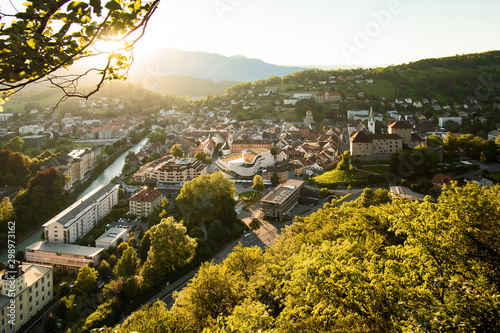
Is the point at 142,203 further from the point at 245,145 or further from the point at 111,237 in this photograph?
the point at 245,145

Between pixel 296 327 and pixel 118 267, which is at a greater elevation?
pixel 296 327

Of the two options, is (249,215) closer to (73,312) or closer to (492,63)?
(73,312)

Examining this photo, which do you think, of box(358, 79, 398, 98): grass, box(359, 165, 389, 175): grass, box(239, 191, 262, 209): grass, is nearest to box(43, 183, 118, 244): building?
box(239, 191, 262, 209): grass

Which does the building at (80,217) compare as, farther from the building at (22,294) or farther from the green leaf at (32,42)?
the green leaf at (32,42)

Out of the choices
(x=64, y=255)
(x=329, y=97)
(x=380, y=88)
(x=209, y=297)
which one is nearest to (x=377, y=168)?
(x=209, y=297)

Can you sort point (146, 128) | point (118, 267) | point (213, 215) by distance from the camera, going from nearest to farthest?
1. point (118, 267)
2. point (213, 215)
3. point (146, 128)

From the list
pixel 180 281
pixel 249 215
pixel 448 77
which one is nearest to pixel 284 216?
pixel 249 215

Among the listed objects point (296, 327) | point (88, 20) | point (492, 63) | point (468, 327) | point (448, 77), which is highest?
point (492, 63)
